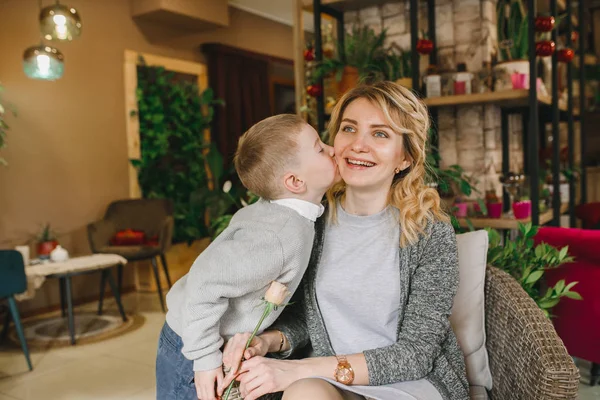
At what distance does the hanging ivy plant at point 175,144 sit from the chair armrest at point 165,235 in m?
0.61

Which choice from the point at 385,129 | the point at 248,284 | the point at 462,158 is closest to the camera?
the point at 248,284

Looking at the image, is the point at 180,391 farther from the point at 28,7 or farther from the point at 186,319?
the point at 28,7

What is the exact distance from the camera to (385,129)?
4.92 feet

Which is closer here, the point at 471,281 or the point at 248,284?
the point at 248,284

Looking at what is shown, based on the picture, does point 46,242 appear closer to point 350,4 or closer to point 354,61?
point 354,61

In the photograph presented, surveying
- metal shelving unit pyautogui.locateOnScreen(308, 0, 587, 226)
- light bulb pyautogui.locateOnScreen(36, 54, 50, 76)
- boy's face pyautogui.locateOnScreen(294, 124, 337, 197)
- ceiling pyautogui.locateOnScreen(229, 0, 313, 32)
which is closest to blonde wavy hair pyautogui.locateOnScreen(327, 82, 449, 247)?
boy's face pyautogui.locateOnScreen(294, 124, 337, 197)

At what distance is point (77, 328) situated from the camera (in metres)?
4.25

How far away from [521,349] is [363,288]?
408 mm

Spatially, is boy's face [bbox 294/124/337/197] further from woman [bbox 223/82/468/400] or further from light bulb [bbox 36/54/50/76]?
light bulb [bbox 36/54/50/76]

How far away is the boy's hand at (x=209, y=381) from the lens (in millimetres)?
1286

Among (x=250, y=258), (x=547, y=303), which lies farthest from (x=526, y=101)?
(x=250, y=258)

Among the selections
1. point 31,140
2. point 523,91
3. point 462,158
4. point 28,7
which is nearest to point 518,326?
point 523,91

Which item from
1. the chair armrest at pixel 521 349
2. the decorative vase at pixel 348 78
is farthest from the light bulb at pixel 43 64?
the chair armrest at pixel 521 349

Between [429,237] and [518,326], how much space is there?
313 mm
